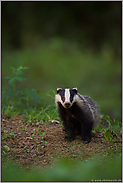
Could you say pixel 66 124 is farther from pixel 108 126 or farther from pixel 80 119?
pixel 108 126

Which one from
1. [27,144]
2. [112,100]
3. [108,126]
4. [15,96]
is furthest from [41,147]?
[112,100]

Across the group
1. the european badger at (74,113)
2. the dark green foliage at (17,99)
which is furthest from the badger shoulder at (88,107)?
the dark green foliage at (17,99)

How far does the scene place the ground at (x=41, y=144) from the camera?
2324mm

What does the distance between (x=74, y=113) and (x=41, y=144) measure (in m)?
0.47

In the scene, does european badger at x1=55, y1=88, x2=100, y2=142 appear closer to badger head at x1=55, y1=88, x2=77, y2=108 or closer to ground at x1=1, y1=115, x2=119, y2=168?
badger head at x1=55, y1=88, x2=77, y2=108

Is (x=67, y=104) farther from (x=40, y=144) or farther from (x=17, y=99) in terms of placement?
(x=17, y=99)

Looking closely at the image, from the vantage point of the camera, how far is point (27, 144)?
103 inches

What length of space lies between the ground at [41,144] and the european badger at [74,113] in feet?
0.35

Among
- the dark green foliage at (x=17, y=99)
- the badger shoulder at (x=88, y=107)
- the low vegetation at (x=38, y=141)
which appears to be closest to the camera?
the low vegetation at (x=38, y=141)

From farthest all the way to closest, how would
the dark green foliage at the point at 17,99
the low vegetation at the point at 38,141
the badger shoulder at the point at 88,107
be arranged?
1. the dark green foliage at the point at 17,99
2. the badger shoulder at the point at 88,107
3. the low vegetation at the point at 38,141

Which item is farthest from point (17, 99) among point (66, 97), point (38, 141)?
point (66, 97)

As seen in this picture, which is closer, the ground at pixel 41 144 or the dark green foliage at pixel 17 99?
the ground at pixel 41 144

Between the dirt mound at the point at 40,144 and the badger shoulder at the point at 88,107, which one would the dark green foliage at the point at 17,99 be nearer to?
the dirt mound at the point at 40,144

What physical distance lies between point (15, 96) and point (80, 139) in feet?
4.60
